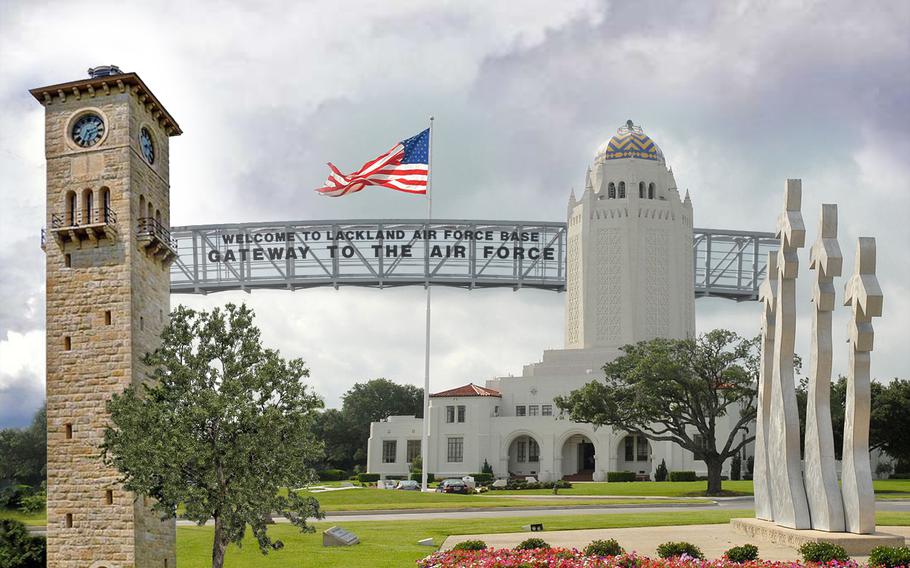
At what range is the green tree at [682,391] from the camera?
225 feet

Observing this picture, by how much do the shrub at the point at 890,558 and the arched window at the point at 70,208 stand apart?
28030mm

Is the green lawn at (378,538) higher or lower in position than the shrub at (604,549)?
lower

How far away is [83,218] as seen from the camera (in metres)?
40.1

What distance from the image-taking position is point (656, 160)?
9619cm

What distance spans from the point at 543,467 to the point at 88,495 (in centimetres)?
5943

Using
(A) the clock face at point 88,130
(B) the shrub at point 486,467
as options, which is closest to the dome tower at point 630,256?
(B) the shrub at point 486,467

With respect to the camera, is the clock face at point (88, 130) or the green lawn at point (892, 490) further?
the green lawn at point (892, 490)

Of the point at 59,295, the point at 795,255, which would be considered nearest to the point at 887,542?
the point at 795,255

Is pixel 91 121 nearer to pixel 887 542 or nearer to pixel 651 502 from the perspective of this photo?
pixel 887 542

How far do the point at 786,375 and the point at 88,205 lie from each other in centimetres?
2427

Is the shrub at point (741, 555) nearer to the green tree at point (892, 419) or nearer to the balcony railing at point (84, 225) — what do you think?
the balcony railing at point (84, 225)

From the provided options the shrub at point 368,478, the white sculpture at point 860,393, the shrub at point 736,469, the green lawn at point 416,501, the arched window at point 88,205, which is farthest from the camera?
the shrub at point 368,478

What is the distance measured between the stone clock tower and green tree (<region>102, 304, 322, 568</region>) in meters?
3.11

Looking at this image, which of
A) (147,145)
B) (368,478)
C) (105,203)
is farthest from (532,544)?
(368,478)
